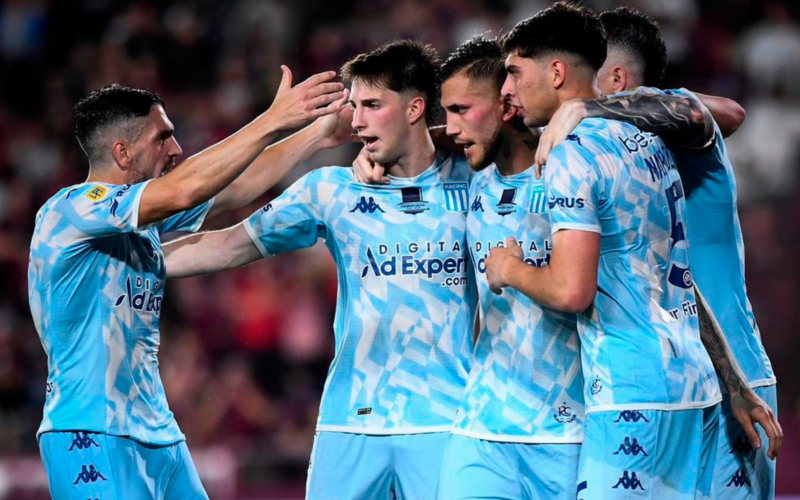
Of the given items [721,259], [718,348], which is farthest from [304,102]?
[718,348]

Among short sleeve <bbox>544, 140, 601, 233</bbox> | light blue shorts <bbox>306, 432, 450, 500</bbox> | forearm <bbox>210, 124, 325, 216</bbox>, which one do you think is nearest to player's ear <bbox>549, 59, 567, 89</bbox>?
short sleeve <bbox>544, 140, 601, 233</bbox>

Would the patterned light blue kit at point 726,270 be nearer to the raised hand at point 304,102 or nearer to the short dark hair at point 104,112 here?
the raised hand at point 304,102

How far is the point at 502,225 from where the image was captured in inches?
183

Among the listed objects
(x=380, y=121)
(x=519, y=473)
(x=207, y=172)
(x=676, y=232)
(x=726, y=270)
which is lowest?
(x=519, y=473)

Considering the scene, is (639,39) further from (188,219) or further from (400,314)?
(188,219)

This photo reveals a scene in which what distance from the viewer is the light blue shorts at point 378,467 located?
16.0ft

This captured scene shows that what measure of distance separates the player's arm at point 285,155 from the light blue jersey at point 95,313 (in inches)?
29.8

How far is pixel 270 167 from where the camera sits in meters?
5.62

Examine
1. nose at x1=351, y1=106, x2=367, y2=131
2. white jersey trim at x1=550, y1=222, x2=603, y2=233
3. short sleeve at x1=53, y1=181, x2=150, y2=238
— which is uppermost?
nose at x1=351, y1=106, x2=367, y2=131

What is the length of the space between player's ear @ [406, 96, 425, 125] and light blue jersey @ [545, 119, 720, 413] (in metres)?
1.20

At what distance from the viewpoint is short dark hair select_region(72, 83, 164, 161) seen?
17.1 ft

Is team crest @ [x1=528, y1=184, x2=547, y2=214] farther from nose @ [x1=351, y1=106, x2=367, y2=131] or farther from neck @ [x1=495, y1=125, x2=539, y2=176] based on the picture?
nose @ [x1=351, y1=106, x2=367, y2=131]

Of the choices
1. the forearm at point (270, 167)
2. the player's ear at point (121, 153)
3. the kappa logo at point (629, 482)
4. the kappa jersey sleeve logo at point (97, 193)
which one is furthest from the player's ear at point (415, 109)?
the kappa logo at point (629, 482)

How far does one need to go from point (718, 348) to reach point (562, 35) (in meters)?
1.44
